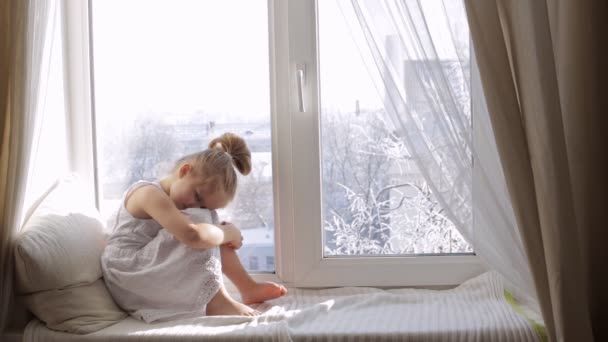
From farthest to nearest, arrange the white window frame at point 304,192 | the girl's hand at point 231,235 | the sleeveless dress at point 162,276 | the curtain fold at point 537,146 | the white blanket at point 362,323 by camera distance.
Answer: the white window frame at point 304,192
the girl's hand at point 231,235
the sleeveless dress at point 162,276
the white blanket at point 362,323
the curtain fold at point 537,146

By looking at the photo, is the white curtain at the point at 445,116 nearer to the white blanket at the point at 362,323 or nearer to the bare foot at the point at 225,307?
the white blanket at the point at 362,323

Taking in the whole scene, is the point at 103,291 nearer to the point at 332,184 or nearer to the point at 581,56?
the point at 332,184

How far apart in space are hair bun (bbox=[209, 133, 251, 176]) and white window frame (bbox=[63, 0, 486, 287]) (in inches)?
5.4

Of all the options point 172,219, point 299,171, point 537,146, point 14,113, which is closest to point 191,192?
point 172,219

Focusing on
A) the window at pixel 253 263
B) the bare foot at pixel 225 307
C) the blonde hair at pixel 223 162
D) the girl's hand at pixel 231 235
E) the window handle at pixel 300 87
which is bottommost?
the bare foot at pixel 225 307

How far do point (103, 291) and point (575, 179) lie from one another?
51.8 inches

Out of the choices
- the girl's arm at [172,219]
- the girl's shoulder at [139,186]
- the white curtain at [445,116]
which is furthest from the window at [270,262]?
the white curtain at [445,116]

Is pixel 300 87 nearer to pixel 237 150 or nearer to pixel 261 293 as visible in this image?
pixel 237 150

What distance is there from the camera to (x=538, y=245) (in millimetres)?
1656

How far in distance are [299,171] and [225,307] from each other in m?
0.49

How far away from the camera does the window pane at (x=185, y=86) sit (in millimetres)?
2207

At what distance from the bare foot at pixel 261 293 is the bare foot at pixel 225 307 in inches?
4.2

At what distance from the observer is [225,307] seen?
1.95 m

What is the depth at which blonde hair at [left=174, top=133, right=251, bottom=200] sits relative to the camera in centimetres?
199
